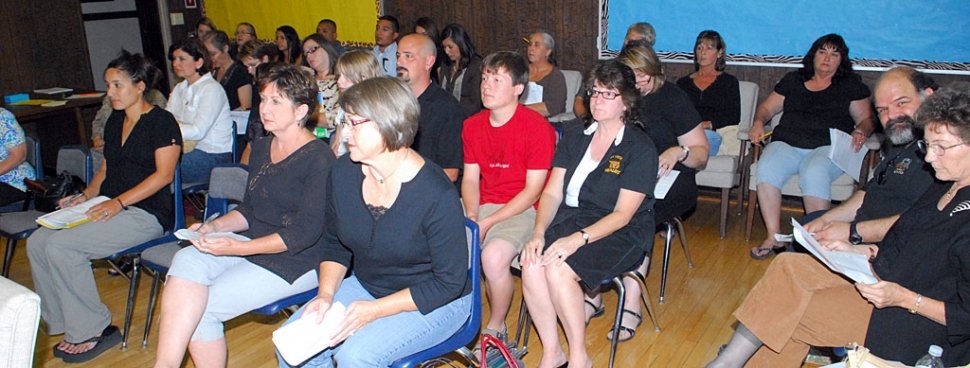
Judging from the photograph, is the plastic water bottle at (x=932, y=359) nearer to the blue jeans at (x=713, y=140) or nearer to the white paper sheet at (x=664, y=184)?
the white paper sheet at (x=664, y=184)

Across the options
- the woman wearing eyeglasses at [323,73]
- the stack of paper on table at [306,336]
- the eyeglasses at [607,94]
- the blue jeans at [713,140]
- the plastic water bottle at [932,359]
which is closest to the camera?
the plastic water bottle at [932,359]

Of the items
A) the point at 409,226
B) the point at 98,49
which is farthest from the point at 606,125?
the point at 98,49

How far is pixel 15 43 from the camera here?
6312 mm

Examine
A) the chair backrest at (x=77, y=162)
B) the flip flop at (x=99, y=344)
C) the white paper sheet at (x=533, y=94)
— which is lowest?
the flip flop at (x=99, y=344)

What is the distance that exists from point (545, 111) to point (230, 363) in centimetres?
265

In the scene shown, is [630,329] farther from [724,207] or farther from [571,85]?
[571,85]

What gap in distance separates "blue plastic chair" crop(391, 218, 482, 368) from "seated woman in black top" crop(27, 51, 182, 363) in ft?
5.41

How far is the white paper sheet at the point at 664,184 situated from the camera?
10.0 feet

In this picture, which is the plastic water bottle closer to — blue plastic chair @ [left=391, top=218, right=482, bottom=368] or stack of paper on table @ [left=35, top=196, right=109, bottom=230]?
blue plastic chair @ [left=391, top=218, right=482, bottom=368]

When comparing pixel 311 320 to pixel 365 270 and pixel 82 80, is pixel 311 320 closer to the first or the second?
pixel 365 270

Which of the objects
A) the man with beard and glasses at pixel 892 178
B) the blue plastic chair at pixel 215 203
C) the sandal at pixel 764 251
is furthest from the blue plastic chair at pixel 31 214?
the sandal at pixel 764 251

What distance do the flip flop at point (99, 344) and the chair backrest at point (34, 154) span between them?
1191 millimetres

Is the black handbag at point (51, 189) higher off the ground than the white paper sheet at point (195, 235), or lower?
lower

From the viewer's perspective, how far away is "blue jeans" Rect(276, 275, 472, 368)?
206 centimetres
